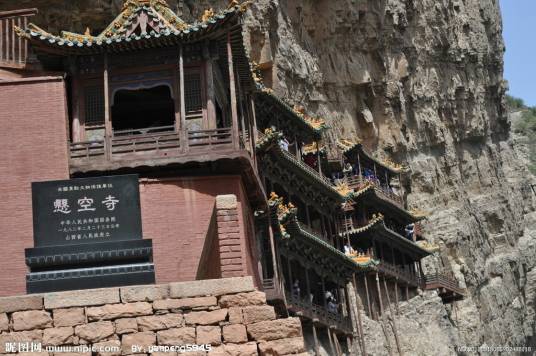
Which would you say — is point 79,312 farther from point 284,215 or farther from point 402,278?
point 402,278

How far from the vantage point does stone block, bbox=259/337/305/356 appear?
11.0 metres

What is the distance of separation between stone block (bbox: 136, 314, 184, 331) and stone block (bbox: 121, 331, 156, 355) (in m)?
0.08

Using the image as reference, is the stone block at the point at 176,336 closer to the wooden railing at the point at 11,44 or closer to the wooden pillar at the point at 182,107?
the wooden pillar at the point at 182,107

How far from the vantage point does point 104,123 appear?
893 inches

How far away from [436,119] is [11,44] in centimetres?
3274

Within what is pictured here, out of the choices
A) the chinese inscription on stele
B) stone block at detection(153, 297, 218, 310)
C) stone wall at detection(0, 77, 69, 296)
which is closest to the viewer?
stone block at detection(153, 297, 218, 310)

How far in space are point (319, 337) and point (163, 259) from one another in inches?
545

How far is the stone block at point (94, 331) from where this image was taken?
1105 cm

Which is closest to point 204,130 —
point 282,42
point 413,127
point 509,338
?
point 282,42

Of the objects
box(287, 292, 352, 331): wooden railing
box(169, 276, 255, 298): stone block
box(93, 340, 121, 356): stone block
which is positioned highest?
box(287, 292, 352, 331): wooden railing

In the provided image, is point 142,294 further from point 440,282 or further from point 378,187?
point 440,282

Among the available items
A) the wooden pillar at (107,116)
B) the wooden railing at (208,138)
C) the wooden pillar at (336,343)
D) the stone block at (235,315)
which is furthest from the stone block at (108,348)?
the wooden pillar at (336,343)

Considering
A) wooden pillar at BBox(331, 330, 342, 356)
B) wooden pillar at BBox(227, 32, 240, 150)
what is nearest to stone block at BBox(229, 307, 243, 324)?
wooden pillar at BBox(227, 32, 240, 150)

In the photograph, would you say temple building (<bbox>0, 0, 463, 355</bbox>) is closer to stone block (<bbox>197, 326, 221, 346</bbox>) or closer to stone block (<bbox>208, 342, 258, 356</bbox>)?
stone block (<bbox>197, 326, 221, 346</bbox>)
